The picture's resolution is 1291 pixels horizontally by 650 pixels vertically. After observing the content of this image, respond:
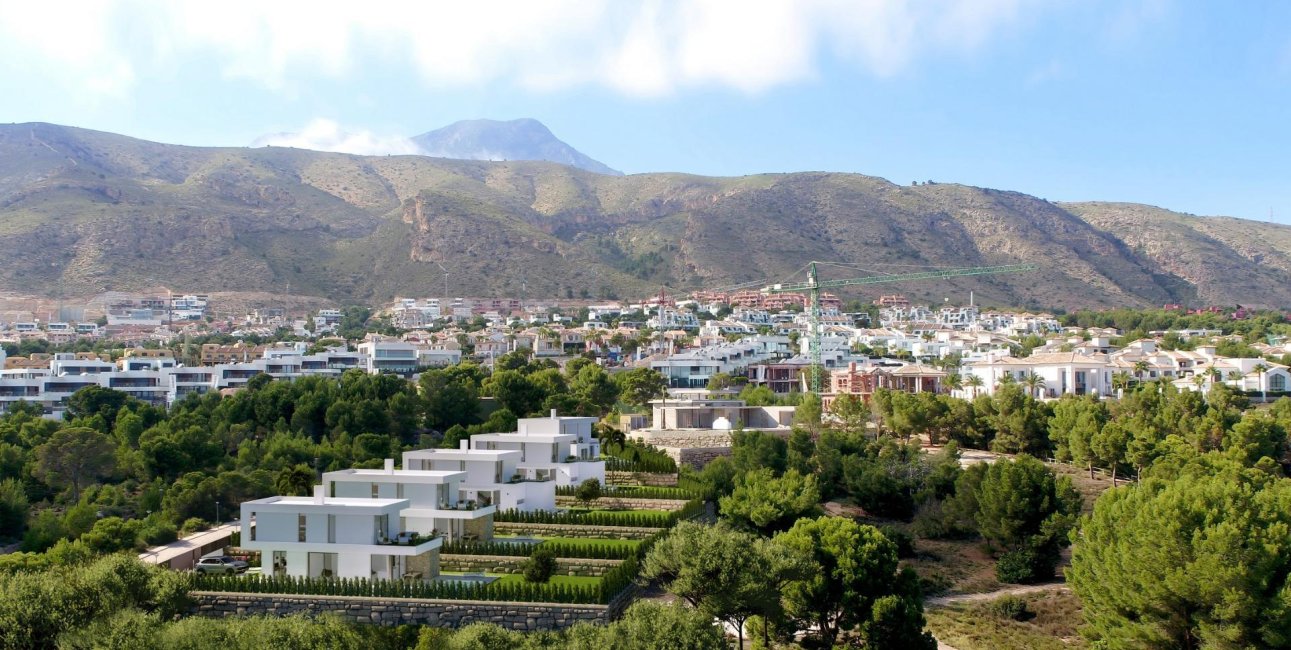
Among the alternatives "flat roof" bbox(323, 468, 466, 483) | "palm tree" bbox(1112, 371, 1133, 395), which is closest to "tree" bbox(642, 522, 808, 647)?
"flat roof" bbox(323, 468, 466, 483)

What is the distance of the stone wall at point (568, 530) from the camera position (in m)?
29.1

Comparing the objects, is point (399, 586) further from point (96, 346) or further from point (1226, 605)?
point (96, 346)

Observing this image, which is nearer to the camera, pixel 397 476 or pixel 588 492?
pixel 397 476

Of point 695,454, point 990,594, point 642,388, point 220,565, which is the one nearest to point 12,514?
point 220,565

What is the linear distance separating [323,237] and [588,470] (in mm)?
109799

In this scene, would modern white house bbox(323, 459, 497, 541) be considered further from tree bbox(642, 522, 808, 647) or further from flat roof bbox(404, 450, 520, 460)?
tree bbox(642, 522, 808, 647)

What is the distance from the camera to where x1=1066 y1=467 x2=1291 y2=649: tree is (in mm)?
21922

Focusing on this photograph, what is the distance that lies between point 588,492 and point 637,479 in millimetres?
5833

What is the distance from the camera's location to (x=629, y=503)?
109 ft

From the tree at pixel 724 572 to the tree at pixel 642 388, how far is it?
34.3m

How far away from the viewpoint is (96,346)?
86.8m

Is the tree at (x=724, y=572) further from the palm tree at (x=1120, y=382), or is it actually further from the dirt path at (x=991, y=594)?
the palm tree at (x=1120, y=382)

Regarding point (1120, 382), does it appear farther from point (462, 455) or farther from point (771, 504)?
point (462, 455)

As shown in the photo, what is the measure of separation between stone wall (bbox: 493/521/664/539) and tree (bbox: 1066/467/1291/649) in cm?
1103
